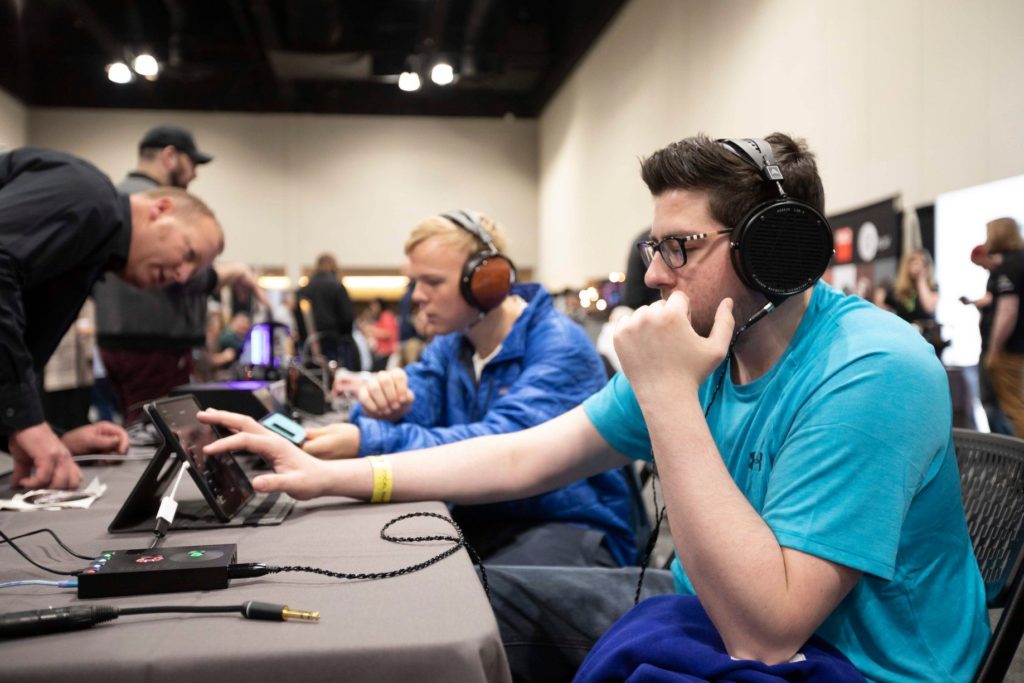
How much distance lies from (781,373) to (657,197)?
292 mm

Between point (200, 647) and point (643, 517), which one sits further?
point (643, 517)

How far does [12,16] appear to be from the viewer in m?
8.23

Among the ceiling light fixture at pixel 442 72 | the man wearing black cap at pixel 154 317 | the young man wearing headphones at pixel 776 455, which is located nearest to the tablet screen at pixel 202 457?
the young man wearing headphones at pixel 776 455

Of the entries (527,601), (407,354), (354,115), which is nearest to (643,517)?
(527,601)

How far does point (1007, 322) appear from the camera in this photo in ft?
10.9

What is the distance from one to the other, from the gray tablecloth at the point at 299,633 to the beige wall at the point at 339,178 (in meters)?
12.0

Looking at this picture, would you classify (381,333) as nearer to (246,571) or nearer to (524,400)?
(524,400)

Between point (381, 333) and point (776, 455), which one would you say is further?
point (381, 333)

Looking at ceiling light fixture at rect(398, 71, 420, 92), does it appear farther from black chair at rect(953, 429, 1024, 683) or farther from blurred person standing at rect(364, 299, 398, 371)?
black chair at rect(953, 429, 1024, 683)

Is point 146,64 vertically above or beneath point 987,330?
above

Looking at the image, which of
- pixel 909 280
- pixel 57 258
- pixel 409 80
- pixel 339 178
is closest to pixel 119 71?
pixel 409 80

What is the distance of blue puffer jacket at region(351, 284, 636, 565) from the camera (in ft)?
5.31

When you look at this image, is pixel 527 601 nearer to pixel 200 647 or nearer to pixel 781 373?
pixel 781 373

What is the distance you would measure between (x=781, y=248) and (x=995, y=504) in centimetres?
51
